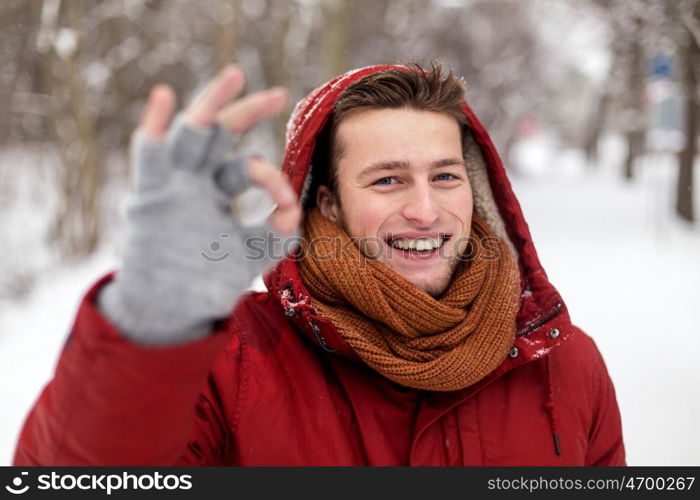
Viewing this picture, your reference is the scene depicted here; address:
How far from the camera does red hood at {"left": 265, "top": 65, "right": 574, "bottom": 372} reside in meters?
1.59

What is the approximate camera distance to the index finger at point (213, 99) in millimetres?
945

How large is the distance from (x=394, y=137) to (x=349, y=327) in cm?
58

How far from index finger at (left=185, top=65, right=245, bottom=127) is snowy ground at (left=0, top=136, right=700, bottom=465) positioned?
11.6ft

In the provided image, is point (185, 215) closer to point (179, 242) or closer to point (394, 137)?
point (179, 242)

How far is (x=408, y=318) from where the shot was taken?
1.64 m

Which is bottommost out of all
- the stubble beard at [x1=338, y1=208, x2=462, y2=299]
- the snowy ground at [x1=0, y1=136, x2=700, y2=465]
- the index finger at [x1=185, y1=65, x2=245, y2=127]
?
the snowy ground at [x1=0, y1=136, x2=700, y2=465]

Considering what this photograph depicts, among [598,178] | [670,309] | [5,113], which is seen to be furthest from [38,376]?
[598,178]

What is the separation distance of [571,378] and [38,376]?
5336 millimetres

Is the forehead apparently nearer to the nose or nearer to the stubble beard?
the nose

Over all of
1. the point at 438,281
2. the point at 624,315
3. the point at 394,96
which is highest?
the point at 394,96

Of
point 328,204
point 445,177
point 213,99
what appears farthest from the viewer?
point 328,204
